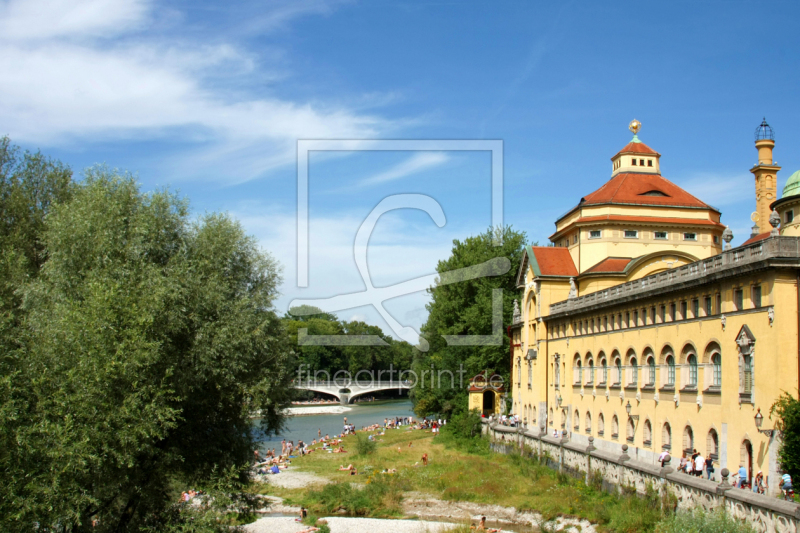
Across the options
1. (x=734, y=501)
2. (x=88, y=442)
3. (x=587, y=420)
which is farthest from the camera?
(x=587, y=420)

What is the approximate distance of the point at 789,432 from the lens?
70.7 feet

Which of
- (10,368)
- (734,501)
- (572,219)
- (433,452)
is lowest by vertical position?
(433,452)

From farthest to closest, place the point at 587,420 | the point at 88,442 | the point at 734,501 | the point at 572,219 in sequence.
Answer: the point at 572,219 → the point at 587,420 → the point at 734,501 → the point at 88,442

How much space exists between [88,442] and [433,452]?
33.9m

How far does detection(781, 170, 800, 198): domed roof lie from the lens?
118ft

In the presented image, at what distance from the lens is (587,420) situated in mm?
39312

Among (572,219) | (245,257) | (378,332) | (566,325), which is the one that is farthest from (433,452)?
(378,332)

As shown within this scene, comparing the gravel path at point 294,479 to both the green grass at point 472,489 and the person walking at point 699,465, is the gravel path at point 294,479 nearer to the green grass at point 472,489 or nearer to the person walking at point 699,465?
the green grass at point 472,489

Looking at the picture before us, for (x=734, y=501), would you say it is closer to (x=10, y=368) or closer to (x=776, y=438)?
(x=776, y=438)

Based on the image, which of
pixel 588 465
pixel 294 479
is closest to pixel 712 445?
pixel 588 465

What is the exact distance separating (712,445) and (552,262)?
69.1 ft

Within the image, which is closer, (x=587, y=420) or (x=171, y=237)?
(x=171, y=237)

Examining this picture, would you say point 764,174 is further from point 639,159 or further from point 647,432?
point 647,432

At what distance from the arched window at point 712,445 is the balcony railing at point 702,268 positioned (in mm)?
5543
